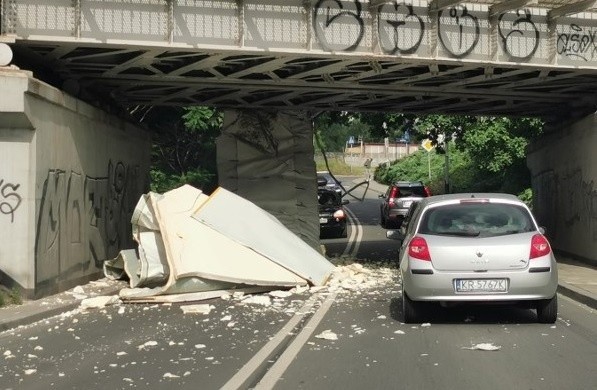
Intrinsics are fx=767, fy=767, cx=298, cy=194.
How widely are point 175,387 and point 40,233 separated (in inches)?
254

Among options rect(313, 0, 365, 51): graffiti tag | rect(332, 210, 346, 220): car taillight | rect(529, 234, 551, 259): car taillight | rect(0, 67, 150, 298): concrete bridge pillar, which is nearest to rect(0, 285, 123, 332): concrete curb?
rect(0, 67, 150, 298): concrete bridge pillar

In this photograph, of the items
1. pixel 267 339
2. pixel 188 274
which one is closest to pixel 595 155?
pixel 188 274

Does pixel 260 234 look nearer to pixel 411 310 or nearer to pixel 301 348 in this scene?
pixel 411 310

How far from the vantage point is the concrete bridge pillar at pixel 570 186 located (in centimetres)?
1712

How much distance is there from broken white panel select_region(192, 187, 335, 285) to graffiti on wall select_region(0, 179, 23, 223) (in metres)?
3.05

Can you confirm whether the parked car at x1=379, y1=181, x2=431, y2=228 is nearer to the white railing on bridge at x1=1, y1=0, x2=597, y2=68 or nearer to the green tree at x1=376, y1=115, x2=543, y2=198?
the green tree at x1=376, y1=115, x2=543, y2=198

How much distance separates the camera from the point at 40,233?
Result: 40.3ft

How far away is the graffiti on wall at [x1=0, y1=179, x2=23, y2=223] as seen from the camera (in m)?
11.9

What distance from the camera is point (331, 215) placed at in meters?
26.4

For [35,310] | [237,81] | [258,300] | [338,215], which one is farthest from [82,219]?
[338,215]

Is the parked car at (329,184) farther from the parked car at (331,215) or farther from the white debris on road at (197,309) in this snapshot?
the white debris on road at (197,309)

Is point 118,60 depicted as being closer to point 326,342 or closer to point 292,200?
point 292,200

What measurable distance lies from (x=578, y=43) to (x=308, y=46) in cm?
586

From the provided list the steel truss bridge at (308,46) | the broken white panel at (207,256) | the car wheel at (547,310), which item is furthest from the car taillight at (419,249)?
the steel truss bridge at (308,46)
